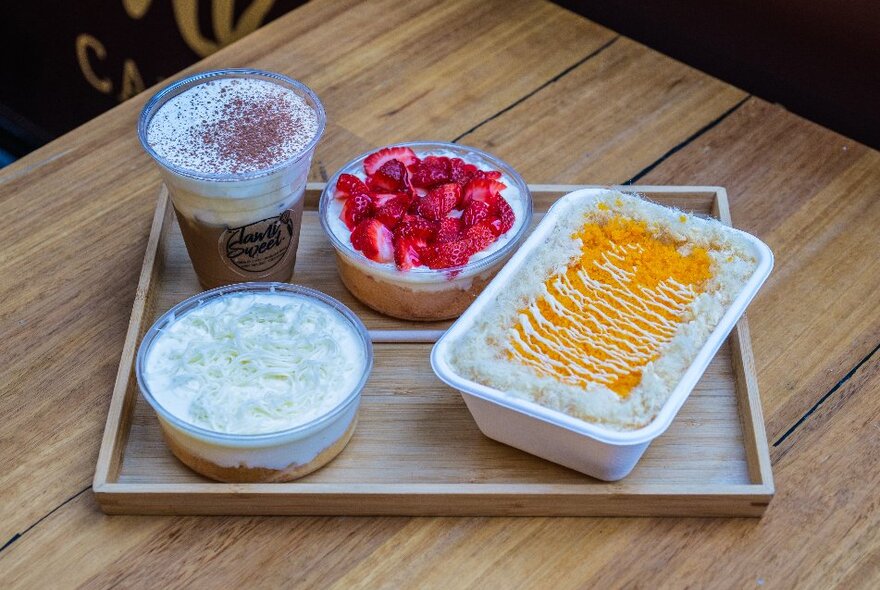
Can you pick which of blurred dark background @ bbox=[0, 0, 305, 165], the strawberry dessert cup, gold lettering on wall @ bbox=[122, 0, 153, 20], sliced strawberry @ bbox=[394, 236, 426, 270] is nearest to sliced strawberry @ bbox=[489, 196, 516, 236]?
the strawberry dessert cup

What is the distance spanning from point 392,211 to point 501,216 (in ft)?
0.51

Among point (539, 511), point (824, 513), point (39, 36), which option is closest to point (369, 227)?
point (539, 511)

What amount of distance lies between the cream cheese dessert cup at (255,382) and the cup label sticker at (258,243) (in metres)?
0.10

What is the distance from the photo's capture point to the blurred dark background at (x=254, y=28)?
1.88 m

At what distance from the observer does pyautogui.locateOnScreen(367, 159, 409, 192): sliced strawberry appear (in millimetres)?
1562

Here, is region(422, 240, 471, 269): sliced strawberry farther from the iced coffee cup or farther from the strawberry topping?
the iced coffee cup

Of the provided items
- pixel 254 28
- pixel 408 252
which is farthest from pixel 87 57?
pixel 408 252

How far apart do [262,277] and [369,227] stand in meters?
0.19

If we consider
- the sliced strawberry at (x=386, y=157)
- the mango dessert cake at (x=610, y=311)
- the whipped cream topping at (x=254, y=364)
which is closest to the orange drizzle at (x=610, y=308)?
the mango dessert cake at (x=610, y=311)

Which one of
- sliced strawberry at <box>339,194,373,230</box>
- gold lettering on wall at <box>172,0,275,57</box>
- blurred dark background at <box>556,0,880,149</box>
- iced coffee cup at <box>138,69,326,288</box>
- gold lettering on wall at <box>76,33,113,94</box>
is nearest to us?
iced coffee cup at <box>138,69,326,288</box>

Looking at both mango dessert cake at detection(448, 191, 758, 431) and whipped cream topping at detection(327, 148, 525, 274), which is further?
whipped cream topping at detection(327, 148, 525, 274)

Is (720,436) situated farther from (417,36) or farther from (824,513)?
(417,36)

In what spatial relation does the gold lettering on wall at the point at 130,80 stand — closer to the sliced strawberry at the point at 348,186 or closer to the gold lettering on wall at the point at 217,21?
the gold lettering on wall at the point at 217,21

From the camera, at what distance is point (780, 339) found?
1508mm
